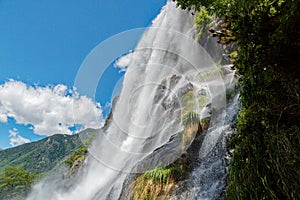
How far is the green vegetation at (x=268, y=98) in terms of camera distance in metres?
2.67

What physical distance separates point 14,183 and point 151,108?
28966mm

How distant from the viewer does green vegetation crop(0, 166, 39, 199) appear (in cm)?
3206

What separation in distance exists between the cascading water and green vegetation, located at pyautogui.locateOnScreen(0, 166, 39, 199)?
19124 millimetres

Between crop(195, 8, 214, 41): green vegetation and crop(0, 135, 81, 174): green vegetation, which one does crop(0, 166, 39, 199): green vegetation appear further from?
crop(0, 135, 81, 174): green vegetation

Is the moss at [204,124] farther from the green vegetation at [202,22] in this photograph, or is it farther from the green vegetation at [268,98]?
the green vegetation at [202,22]

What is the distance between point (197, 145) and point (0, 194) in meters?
37.0

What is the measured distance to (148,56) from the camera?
14062mm

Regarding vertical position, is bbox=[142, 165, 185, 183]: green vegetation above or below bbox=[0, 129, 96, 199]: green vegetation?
below

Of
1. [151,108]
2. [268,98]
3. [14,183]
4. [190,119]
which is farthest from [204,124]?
[14,183]

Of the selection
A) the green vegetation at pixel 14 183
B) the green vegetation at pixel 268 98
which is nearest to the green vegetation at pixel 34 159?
the green vegetation at pixel 14 183

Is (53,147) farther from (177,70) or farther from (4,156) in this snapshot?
(177,70)

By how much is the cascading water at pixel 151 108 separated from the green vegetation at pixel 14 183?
62.7 feet

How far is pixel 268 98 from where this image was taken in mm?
2998

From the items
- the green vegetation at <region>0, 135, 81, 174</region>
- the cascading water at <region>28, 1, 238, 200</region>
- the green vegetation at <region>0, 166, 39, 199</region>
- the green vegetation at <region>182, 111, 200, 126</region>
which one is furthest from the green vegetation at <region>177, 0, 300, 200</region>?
the green vegetation at <region>0, 135, 81, 174</region>
